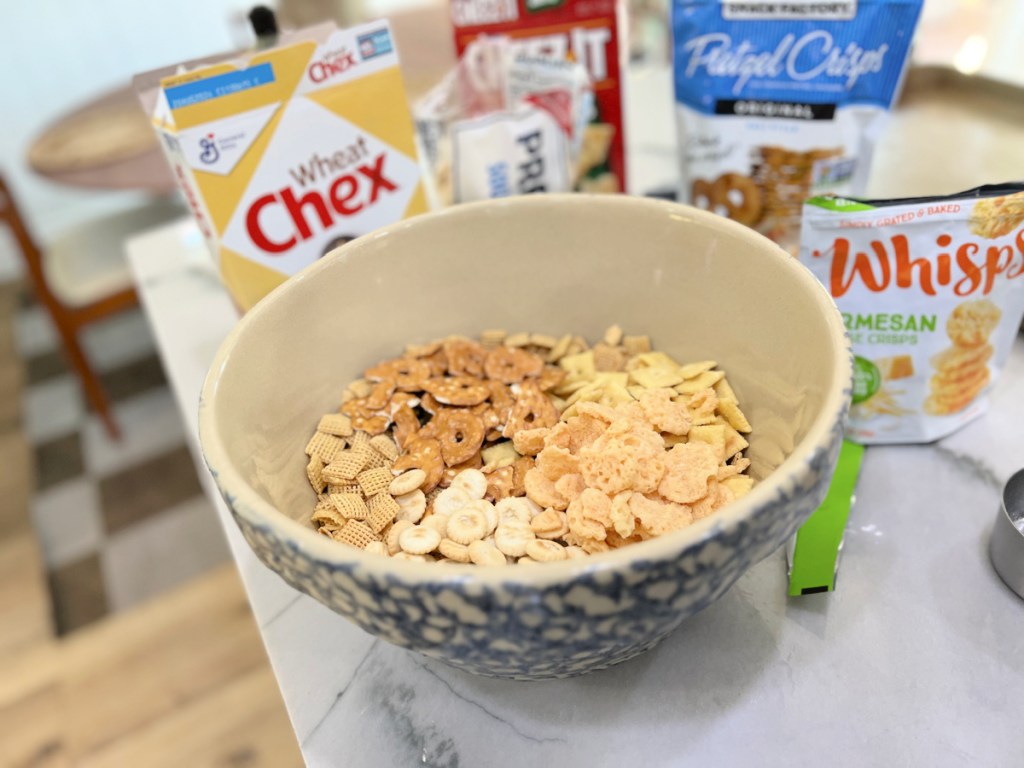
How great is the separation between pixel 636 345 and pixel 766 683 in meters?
0.27

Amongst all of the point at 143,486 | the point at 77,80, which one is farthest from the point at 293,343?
the point at 77,80

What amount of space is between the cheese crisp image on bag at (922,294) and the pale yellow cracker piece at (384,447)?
34 centimetres

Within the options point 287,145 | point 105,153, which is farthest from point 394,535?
point 105,153

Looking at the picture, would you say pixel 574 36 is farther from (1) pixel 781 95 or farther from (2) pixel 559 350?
(2) pixel 559 350

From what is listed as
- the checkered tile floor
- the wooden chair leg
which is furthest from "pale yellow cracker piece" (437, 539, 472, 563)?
the wooden chair leg

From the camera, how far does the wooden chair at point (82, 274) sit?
5.37 feet

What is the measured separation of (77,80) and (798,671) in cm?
326

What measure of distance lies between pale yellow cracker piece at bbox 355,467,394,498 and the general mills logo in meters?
0.29

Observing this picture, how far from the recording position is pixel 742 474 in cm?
50

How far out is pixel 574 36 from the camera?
79 centimetres

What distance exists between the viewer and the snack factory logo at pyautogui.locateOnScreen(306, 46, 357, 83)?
627mm

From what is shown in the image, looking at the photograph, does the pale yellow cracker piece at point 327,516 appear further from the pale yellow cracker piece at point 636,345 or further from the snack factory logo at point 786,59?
the snack factory logo at point 786,59

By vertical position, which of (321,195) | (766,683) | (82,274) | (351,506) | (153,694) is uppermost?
(321,195)

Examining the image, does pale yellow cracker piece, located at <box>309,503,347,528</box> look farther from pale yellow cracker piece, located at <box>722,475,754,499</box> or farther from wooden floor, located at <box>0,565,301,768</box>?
wooden floor, located at <box>0,565,301,768</box>
